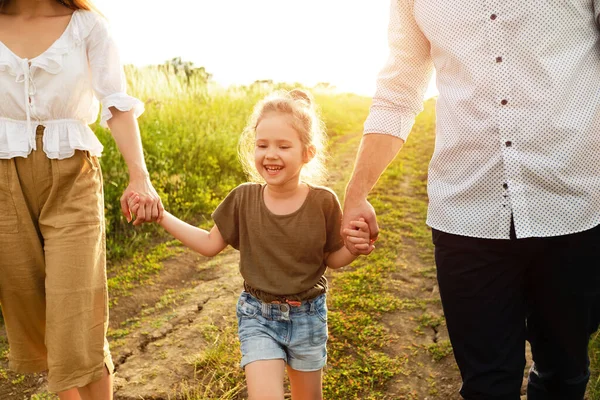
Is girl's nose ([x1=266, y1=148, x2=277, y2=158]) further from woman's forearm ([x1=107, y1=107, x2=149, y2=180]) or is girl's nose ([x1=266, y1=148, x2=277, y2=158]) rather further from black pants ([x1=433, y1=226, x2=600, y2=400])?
black pants ([x1=433, y1=226, x2=600, y2=400])

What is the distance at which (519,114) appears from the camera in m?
1.94

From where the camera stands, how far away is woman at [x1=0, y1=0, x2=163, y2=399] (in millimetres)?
2432

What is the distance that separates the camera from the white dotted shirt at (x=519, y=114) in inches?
75.0

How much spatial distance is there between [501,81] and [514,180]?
0.32 m

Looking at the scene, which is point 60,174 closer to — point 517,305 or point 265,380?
point 265,380

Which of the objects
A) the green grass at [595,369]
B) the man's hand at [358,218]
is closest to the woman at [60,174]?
the man's hand at [358,218]

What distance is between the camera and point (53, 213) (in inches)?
98.4

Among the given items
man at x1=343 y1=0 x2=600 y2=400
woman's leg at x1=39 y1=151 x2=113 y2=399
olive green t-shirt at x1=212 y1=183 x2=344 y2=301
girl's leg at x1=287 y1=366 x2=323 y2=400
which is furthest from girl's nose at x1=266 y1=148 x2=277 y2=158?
girl's leg at x1=287 y1=366 x2=323 y2=400

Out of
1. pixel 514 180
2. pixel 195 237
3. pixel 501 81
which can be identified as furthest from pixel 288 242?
pixel 501 81

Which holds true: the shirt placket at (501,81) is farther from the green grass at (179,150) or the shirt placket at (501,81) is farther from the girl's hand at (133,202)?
the green grass at (179,150)

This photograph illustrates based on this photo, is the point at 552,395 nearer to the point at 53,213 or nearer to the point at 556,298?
the point at 556,298

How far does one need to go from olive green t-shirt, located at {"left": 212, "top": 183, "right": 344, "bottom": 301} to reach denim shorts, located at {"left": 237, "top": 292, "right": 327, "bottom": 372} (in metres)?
0.06

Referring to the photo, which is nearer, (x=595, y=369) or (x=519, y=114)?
(x=519, y=114)

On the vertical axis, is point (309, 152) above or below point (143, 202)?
above
